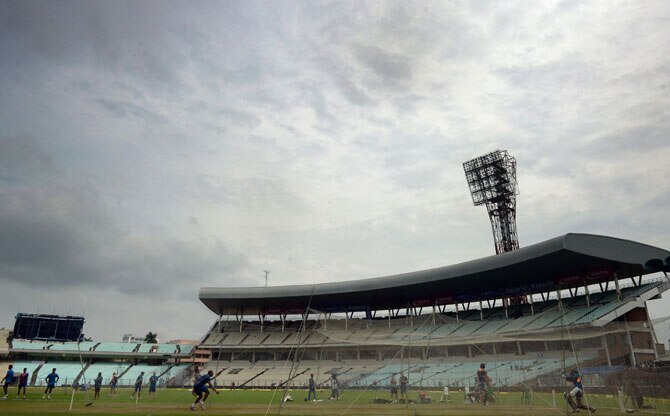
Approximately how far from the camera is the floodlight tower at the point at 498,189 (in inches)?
2378

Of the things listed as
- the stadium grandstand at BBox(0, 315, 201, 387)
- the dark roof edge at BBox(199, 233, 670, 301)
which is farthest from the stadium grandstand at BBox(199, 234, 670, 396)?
the stadium grandstand at BBox(0, 315, 201, 387)

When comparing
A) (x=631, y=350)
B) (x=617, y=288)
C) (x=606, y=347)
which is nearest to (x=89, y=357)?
(x=606, y=347)

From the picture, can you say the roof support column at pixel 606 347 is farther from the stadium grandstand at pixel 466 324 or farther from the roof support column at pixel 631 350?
the roof support column at pixel 631 350

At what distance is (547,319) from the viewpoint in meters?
39.8

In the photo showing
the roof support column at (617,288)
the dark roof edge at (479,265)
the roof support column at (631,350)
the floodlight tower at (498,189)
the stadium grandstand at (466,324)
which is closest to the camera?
the stadium grandstand at (466,324)

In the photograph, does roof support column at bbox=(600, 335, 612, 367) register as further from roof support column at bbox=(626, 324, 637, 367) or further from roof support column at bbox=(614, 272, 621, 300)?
roof support column at bbox=(614, 272, 621, 300)

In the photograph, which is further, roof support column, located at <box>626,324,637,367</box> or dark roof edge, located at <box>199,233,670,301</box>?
dark roof edge, located at <box>199,233,670,301</box>

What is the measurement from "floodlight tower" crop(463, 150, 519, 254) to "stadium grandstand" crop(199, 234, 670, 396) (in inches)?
383

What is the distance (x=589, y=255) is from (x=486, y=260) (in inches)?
392

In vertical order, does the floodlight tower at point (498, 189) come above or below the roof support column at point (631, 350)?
above

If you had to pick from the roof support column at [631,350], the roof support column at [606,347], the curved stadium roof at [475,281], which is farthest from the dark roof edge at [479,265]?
the roof support column at [606,347]

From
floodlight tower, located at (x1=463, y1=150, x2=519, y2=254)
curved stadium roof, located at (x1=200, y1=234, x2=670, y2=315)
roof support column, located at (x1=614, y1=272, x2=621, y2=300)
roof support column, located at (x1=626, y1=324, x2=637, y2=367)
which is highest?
floodlight tower, located at (x1=463, y1=150, x2=519, y2=254)

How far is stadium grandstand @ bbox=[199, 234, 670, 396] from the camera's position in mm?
24234

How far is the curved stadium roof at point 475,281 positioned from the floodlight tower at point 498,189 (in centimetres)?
1019
